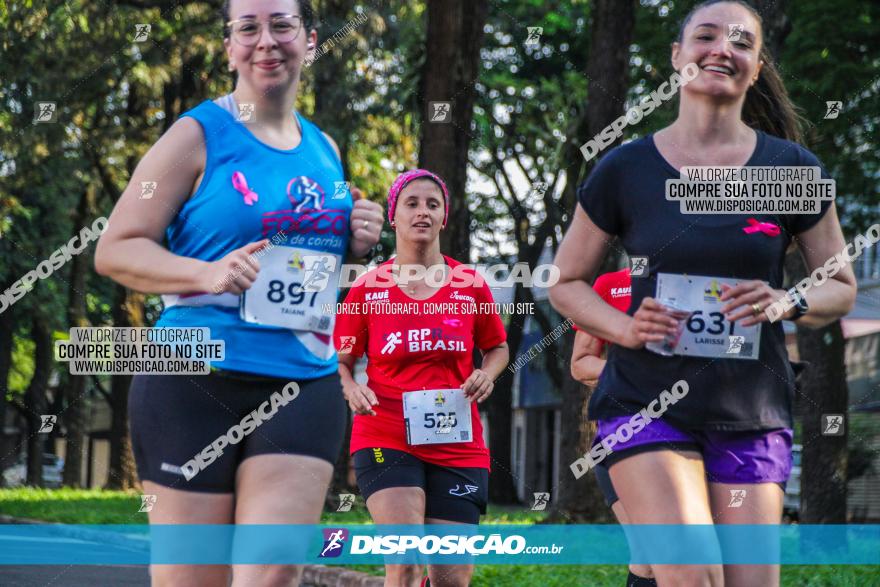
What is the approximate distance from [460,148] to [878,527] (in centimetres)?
571

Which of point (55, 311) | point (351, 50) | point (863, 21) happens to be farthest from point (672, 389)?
point (55, 311)

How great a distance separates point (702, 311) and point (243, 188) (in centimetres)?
135

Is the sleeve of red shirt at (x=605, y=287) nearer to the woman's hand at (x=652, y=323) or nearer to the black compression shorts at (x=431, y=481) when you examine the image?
the black compression shorts at (x=431, y=481)

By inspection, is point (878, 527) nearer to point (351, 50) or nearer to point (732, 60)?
point (351, 50)

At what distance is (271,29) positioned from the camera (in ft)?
13.0

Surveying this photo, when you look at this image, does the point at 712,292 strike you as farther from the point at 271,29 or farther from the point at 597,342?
the point at 597,342

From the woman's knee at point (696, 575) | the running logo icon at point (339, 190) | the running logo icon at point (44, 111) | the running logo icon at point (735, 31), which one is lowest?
the woman's knee at point (696, 575)

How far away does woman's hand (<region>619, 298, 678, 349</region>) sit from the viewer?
400 centimetres

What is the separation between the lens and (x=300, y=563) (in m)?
3.78

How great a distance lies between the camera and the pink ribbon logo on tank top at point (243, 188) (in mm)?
3832

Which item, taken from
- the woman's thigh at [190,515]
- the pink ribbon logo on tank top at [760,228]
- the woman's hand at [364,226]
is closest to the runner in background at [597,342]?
the pink ribbon logo on tank top at [760,228]

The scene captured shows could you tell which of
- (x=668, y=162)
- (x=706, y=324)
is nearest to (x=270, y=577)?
(x=706, y=324)

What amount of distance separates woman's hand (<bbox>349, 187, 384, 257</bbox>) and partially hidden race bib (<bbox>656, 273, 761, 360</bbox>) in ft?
2.73

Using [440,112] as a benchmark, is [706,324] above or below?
below
